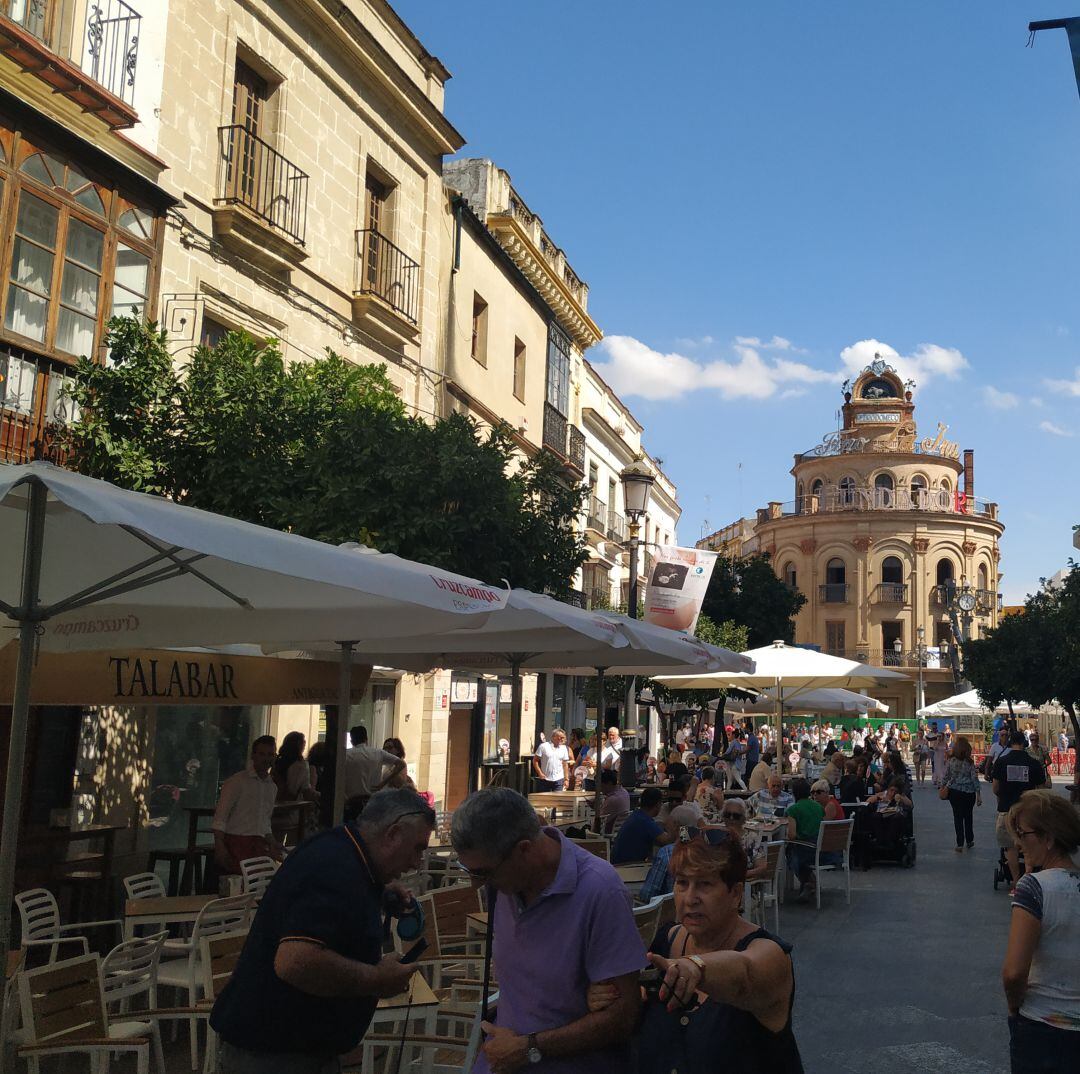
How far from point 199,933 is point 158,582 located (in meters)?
2.25

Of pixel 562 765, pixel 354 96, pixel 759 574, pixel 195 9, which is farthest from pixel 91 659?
pixel 759 574

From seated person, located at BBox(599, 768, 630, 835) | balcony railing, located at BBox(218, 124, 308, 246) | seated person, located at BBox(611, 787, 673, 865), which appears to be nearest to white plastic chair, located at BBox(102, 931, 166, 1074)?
seated person, located at BBox(611, 787, 673, 865)

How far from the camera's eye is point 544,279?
2784 centimetres

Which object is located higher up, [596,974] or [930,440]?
[930,440]

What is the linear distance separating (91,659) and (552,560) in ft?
24.2

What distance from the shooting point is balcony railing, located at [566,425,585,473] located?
31.1 meters

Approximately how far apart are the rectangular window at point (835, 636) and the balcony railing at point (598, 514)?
36975 millimetres

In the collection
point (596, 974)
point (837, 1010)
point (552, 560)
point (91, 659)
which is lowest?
point (837, 1010)

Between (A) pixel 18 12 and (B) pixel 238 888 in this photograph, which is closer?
(B) pixel 238 888

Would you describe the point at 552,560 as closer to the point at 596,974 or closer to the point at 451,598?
the point at 451,598

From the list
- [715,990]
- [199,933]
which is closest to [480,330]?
[199,933]

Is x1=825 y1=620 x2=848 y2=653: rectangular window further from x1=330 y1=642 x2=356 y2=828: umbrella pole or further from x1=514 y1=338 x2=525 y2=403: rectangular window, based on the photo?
x1=330 y1=642 x2=356 y2=828: umbrella pole

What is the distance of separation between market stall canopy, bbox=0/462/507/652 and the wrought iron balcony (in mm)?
7585

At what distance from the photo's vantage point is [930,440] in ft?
231
